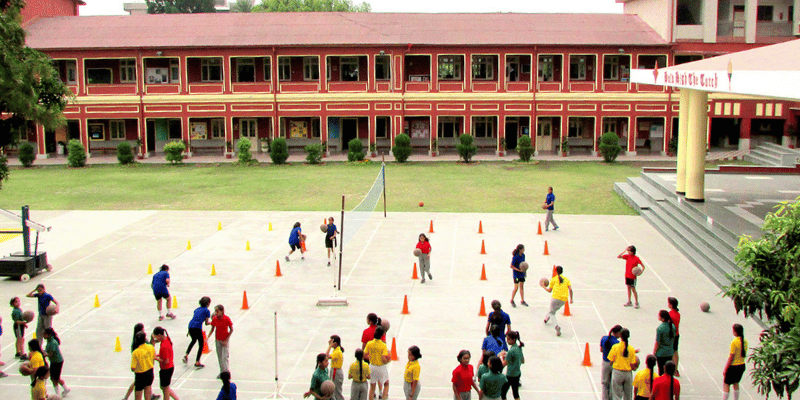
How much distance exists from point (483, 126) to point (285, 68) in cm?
1333

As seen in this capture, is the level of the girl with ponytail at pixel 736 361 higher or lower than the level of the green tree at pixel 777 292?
lower

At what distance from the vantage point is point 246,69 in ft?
156

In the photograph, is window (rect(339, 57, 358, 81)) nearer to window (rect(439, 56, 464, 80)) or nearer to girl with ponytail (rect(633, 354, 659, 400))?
window (rect(439, 56, 464, 80))

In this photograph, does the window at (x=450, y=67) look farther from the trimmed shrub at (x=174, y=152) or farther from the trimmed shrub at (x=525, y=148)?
the trimmed shrub at (x=174, y=152)

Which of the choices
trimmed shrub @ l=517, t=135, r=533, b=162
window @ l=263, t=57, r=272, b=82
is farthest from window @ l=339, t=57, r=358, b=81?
trimmed shrub @ l=517, t=135, r=533, b=162

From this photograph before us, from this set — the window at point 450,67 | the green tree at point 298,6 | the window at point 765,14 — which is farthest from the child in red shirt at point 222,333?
the green tree at point 298,6

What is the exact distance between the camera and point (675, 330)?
11.7 metres

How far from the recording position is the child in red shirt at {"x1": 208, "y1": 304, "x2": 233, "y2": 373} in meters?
12.1

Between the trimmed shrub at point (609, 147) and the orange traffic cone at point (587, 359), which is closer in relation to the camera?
the orange traffic cone at point (587, 359)

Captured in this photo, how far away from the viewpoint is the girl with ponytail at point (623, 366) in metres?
10.5

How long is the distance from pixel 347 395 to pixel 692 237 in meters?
13.0

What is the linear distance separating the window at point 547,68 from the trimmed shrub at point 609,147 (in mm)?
7225

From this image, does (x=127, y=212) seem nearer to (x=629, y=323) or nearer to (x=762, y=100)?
(x=629, y=323)

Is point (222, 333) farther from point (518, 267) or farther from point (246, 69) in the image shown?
point (246, 69)
